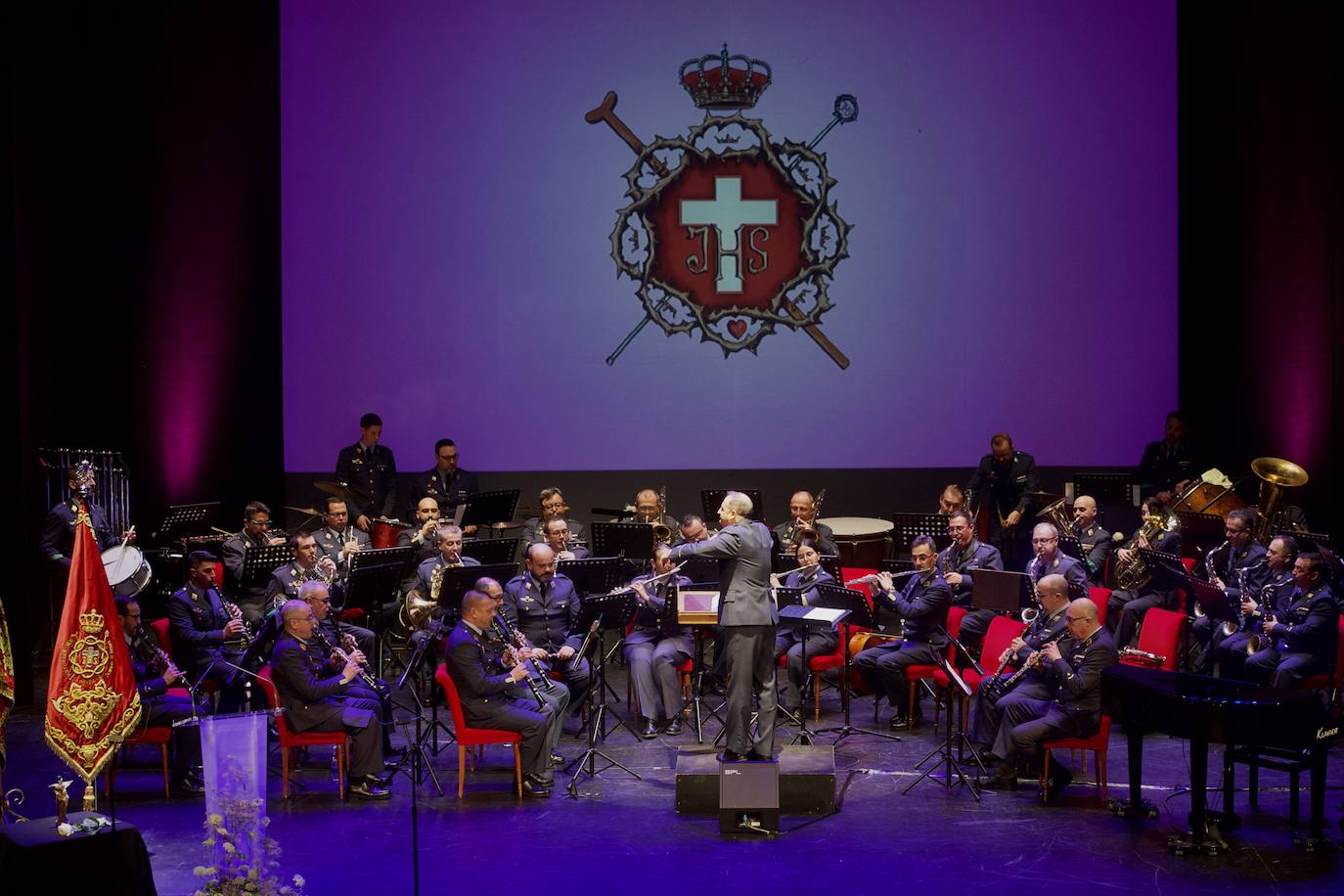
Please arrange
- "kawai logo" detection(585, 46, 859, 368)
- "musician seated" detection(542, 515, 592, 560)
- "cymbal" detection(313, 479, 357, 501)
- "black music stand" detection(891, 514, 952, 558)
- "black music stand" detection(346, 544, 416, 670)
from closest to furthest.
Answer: "black music stand" detection(346, 544, 416, 670) → "musician seated" detection(542, 515, 592, 560) → "black music stand" detection(891, 514, 952, 558) → "cymbal" detection(313, 479, 357, 501) → "kawai logo" detection(585, 46, 859, 368)

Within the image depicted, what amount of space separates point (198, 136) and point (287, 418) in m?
3.20

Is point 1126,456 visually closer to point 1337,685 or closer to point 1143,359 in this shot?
point 1143,359

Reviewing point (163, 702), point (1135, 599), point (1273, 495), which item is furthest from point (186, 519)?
point (1273, 495)

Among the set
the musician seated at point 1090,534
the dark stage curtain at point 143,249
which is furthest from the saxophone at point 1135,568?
the dark stage curtain at point 143,249

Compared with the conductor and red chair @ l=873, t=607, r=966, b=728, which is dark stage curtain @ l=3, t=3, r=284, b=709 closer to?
the conductor

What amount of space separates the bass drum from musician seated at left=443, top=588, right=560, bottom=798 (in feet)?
9.66

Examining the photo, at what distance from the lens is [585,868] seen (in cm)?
762

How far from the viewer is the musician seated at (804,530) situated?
1221 cm

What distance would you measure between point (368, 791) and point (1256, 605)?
6.13 meters

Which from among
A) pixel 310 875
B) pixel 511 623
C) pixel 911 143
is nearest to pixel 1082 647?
pixel 511 623

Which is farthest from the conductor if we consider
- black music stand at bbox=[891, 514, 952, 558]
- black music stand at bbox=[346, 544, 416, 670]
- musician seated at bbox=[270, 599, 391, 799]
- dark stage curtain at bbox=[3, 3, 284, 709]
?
dark stage curtain at bbox=[3, 3, 284, 709]

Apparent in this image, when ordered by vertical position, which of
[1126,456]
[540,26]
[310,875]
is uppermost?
[540,26]

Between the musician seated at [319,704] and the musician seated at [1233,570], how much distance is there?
582 cm

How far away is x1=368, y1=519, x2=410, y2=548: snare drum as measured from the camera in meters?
13.0
